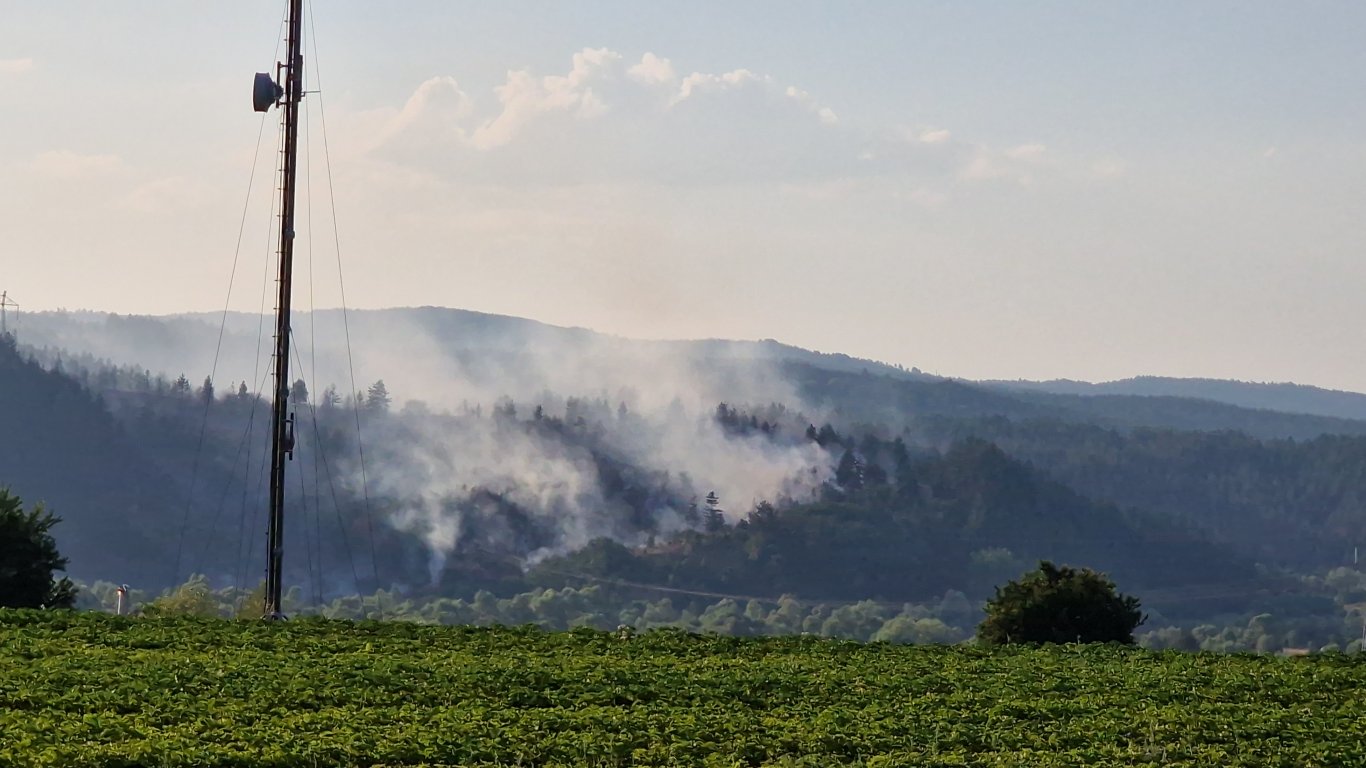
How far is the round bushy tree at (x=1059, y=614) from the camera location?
43562 mm

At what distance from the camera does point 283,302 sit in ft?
131

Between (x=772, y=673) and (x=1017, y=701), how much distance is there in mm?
4334

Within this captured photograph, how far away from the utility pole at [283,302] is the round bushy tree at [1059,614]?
16.6 m

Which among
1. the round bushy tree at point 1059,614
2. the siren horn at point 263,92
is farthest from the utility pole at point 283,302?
the round bushy tree at point 1059,614

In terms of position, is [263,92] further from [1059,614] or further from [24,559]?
[1059,614]

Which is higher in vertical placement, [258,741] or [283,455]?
[283,455]

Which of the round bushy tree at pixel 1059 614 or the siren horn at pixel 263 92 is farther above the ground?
the siren horn at pixel 263 92

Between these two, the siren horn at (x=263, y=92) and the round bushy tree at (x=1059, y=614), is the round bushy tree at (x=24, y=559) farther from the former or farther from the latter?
the round bushy tree at (x=1059, y=614)

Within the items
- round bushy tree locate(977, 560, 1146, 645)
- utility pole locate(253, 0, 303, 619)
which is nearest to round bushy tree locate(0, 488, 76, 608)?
utility pole locate(253, 0, 303, 619)

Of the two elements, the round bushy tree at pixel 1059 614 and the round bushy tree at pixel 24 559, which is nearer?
the round bushy tree at pixel 24 559

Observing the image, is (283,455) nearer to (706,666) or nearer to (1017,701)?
(706,666)

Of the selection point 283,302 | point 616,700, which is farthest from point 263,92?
point 616,700

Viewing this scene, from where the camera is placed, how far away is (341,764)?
896 inches

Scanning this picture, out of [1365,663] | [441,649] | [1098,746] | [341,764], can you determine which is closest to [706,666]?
[441,649]
